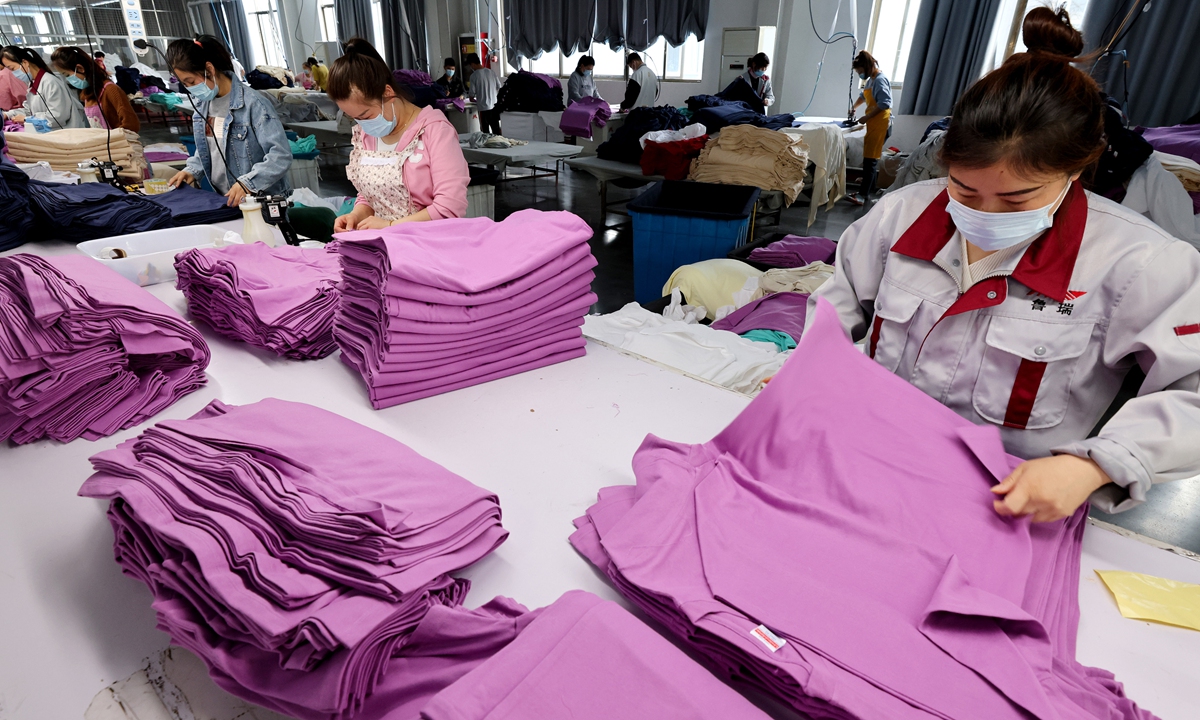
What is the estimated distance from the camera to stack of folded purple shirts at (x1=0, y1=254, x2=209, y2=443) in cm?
108

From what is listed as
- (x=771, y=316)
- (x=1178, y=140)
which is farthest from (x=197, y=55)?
(x=1178, y=140)

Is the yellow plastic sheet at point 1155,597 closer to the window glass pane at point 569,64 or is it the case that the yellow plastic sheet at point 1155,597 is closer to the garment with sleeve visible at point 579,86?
the garment with sleeve visible at point 579,86

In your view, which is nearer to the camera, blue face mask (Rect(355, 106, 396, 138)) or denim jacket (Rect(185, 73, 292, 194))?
blue face mask (Rect(355, 106, 396, 138))

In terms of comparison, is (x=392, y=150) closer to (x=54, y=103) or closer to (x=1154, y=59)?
(x=54, y=103)

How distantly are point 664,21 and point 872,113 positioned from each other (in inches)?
179

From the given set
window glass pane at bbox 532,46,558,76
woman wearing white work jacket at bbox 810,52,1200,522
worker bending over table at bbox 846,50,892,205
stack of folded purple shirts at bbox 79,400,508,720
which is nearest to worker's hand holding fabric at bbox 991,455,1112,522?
woman wearing white work jacket at bbox 810,52,1200,522

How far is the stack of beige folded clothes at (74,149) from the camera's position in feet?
10.7

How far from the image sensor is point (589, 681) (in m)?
0.58

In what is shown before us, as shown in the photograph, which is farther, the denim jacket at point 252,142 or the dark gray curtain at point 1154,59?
the dark gray curtain at point 1154,59

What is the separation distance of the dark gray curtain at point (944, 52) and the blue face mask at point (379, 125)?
695cm

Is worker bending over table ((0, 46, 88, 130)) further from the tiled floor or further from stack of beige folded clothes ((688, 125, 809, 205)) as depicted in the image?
stack of beige folded clothes ((688, 125, 809, 205))

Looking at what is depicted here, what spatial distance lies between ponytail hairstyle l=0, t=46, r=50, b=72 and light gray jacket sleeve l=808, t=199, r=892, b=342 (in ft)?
Answer: 22.8

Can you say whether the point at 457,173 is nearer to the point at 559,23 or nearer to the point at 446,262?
the point at 446,262

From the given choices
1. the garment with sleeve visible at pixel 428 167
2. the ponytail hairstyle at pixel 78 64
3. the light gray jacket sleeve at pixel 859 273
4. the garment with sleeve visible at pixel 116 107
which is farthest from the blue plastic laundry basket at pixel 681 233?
the ponytail hairstyle at pixel 78 64
